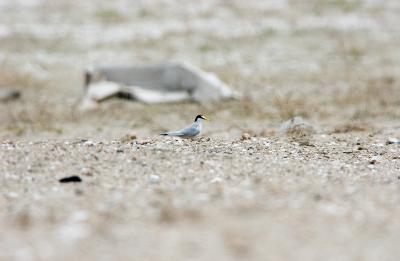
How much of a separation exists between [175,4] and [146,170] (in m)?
18.4

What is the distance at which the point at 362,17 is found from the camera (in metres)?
23.7

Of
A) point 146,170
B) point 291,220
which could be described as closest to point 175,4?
point 146,170

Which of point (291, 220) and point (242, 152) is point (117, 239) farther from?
point (242, 152)

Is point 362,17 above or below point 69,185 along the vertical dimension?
above

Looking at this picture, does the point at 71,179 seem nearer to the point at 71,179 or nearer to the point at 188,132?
the point at 71,179

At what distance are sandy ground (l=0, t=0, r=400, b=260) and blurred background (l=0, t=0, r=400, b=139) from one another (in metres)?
0.08

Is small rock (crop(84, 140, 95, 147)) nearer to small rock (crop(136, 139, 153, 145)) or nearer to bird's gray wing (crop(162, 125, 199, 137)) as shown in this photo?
small rock (crop(136, 139, 153, 145))

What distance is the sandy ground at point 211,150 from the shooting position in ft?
17.2

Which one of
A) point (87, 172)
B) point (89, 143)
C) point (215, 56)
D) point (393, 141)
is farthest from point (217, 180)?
point (215, 56)

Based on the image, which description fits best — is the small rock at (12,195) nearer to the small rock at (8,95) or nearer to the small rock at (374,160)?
the small rock at (374,160)

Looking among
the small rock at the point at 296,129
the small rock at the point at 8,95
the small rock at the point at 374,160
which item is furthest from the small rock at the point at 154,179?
the small rock at the point at 8,95

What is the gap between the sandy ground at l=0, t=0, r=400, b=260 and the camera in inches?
207

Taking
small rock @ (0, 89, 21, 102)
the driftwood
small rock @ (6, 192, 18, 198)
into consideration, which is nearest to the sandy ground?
small rock @ (6, 192, 18, 198)

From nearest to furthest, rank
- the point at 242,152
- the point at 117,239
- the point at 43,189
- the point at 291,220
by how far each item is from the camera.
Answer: the point at 117,239, the point at 291,220, the point at 43,189, the point at 242,152
